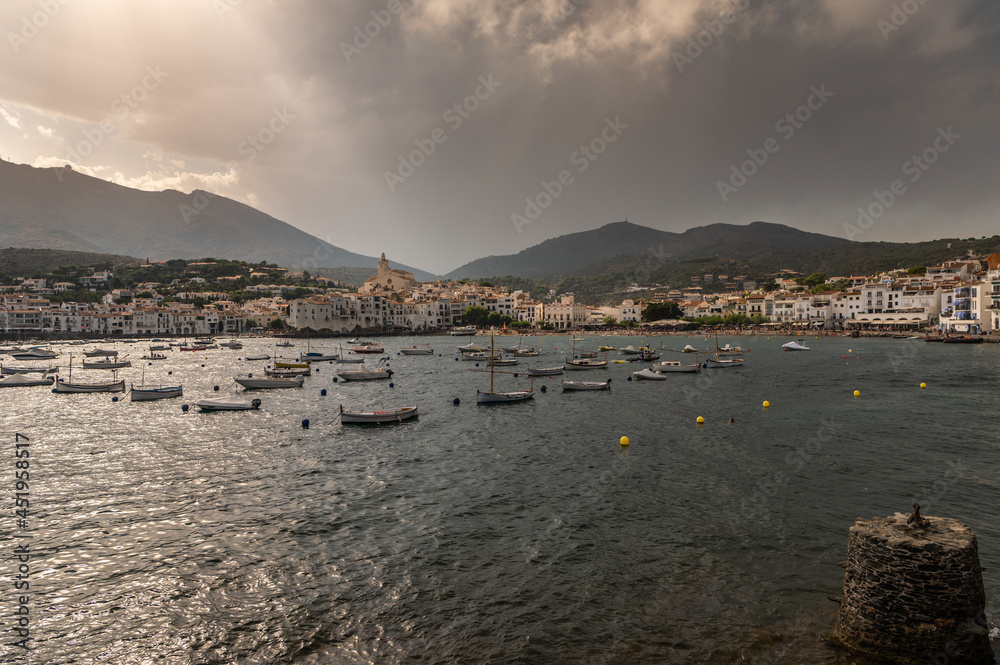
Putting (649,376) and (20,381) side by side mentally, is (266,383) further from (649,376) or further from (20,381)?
(649,376)

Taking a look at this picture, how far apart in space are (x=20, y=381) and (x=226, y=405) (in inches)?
1101

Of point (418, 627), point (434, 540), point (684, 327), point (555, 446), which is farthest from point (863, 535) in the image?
point (684, 327)

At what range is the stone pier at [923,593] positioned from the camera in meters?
6.53

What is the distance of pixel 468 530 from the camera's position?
13.0 m

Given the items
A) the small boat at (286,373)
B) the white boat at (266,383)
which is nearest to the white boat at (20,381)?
the small boat at (286,373)

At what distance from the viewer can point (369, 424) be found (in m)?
26.9

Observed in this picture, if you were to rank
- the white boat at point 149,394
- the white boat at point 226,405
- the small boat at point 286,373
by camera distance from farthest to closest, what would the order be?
the small boat at point 286,373 → the white boat at point 149,394 → the white boat at point 226,405

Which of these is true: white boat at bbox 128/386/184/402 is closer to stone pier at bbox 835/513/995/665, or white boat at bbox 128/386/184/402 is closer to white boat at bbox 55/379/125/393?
white boat at bbox 55/379/125/393

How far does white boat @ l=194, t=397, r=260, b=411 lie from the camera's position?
31.2 m

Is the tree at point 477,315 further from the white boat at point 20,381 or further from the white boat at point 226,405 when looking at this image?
the white boat at point 226,405

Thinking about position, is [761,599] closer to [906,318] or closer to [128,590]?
[128,590]

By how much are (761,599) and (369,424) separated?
21124mm

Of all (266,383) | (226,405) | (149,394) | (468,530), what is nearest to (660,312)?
(266,383)

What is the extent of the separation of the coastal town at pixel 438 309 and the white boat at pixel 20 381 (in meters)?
87.4
